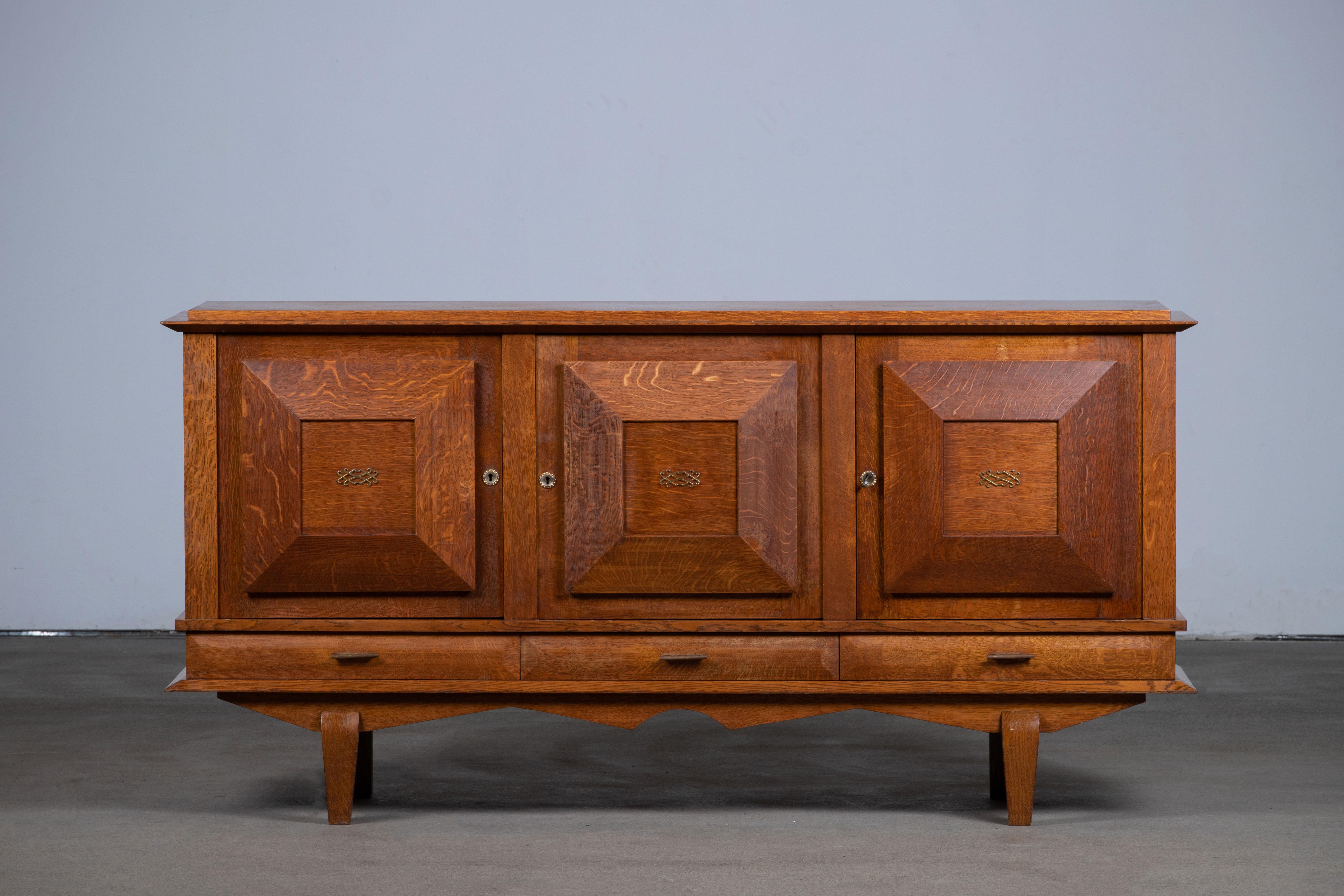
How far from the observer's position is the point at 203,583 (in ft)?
7.93

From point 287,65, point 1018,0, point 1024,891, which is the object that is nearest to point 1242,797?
point 1024,891

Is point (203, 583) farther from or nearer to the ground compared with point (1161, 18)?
nearer to the ground

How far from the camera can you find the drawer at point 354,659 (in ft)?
7.95

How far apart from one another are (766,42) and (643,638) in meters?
3.27

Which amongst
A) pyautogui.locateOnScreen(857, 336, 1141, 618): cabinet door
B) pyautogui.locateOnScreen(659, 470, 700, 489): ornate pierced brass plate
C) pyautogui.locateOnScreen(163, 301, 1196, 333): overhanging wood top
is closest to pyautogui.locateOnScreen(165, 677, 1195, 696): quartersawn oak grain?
pyautogui.locateOnScreen(857, 336, 1141, 618): cabinet door

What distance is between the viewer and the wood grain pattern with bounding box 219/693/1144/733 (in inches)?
95.0

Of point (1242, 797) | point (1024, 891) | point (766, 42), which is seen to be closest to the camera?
point (1024, 891)

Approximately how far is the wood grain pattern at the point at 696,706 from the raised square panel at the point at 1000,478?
35 cm

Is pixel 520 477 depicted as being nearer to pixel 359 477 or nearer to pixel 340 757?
pixel 359 477

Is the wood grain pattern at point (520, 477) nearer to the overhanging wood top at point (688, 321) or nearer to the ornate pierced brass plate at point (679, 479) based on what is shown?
the overhanging wood top at point (688, 321)

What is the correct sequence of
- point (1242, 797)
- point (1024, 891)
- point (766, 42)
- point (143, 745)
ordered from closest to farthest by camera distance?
point (1024, 891) → point (1242, 797) → point (143, 745) → point (766, 42)

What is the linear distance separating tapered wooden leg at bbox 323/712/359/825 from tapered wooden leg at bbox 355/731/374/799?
0.20m

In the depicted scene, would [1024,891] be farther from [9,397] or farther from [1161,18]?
[9,397]

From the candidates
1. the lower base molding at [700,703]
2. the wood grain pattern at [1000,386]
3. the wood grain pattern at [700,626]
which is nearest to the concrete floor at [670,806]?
the lower base molding at [700,703]
